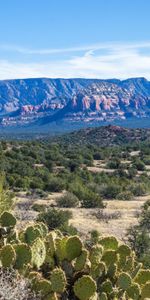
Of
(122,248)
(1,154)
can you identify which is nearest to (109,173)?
(1,154)

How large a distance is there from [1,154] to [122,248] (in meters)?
40.7

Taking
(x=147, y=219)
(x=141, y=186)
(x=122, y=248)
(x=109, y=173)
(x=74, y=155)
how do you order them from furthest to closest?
(x=74, y=155)
(x=109, y=173)
(x=141, y=186)
(x=147, y=219)
(x=122, y=248)

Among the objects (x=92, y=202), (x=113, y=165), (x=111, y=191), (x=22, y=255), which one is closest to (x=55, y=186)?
(x=111, y=191)

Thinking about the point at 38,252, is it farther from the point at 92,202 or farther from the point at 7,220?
the point at 92,202

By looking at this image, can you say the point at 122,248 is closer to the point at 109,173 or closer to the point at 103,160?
the point at 109,173

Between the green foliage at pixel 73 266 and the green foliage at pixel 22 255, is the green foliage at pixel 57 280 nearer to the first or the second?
the green foliage at pixel 73 266

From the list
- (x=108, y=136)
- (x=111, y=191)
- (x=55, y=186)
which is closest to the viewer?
(x=111, y=191)

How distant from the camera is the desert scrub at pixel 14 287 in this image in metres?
6.72

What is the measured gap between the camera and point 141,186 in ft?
123

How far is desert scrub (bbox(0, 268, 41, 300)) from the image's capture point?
6.72m

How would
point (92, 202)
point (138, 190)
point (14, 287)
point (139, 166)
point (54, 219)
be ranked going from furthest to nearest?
point (139, 166), point (138, 190), point (92, 202), point (54, 219), point (14, 287)

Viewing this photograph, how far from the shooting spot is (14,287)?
7.09 metres

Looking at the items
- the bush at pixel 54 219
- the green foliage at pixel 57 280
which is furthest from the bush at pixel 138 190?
the green foliage at pixel 57 280

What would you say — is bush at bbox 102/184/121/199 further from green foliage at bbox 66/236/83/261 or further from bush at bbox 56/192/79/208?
green foliage at bbox 66/236/83/261
